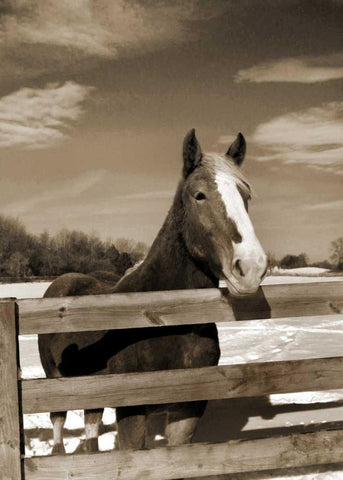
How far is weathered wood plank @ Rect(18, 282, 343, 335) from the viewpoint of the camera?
103 inches

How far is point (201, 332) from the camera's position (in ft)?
10.6

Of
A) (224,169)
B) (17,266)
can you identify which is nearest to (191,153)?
(224,169)

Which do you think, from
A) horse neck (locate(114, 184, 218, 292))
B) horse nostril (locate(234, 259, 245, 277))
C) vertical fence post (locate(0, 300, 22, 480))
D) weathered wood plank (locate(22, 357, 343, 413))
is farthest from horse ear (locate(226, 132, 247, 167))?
vertical fence post (locate(0, 300, 22, 480))

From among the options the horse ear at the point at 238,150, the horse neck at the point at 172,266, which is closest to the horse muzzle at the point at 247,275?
the horse neck at the point at 172,266

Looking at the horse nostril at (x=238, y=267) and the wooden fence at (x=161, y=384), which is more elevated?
the horse nostril at (x=238, y=267)

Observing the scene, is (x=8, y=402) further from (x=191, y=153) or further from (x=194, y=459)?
(x=191, y=153)

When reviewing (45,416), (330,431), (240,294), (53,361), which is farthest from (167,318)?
(45,416)

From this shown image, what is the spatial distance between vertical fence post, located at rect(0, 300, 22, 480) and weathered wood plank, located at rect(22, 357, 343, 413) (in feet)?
0.21

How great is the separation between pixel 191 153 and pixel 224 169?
0.86ft

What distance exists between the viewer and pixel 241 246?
106 inches

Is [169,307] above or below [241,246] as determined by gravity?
below

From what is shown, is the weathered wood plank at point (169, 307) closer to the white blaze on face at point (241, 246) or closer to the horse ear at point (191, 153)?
the white blaze on face at point (241, 246)

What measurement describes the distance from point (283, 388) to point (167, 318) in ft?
2.62

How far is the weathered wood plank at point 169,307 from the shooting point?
262 cm
